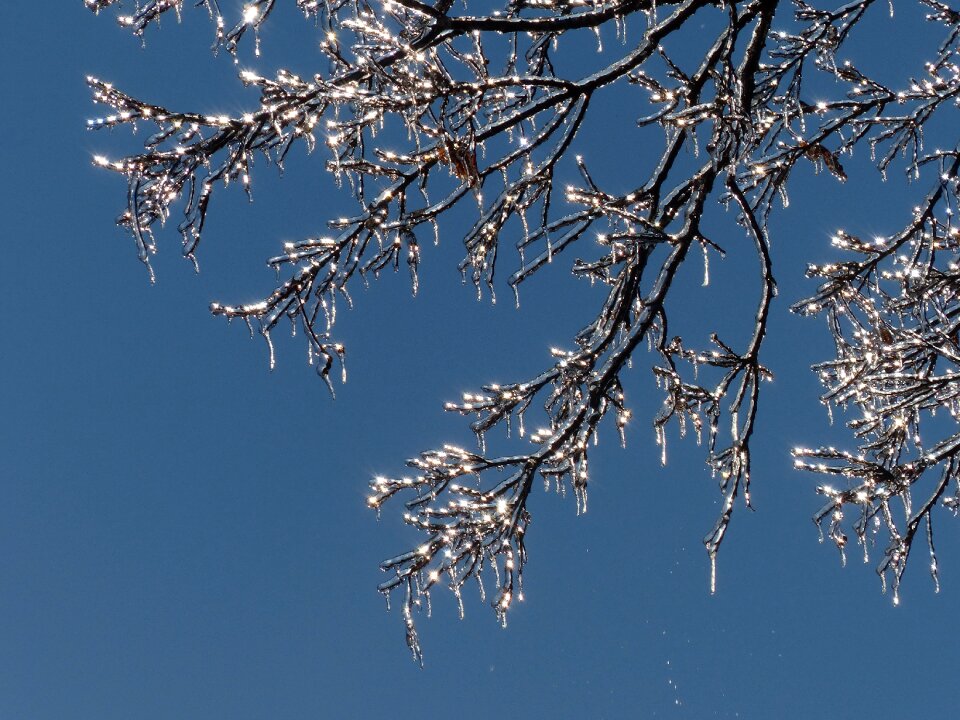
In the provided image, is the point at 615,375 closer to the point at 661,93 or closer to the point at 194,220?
the point at 661,93

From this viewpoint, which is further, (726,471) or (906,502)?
(906,502)

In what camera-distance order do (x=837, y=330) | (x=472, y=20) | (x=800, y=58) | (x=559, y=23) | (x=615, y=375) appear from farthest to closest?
(x=837, y=330)
(x=800, y=58)
(x=615, y=375)
(x=559, y=23)
(x=472, y=20)

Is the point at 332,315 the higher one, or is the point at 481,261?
the point at 481,261

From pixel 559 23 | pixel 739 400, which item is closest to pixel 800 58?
pixel 739 400

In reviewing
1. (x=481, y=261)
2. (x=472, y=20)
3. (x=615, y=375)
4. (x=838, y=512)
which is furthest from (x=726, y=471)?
(x=472, y=20)

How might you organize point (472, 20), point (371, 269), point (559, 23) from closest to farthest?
1. point (472, 20)
2. point (559, 23)
3. point (371, 269)

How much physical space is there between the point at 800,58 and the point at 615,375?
11.1 feet

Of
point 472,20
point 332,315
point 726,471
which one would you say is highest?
point 472,20

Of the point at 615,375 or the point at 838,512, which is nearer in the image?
the point at 615,375

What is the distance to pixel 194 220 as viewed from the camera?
3633 mm

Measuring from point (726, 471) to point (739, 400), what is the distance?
1.27ft

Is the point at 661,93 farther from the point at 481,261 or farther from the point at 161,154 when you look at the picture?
the point at 161,154

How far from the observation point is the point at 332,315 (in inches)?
177

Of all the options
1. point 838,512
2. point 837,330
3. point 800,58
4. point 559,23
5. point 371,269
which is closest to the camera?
point 559,23
